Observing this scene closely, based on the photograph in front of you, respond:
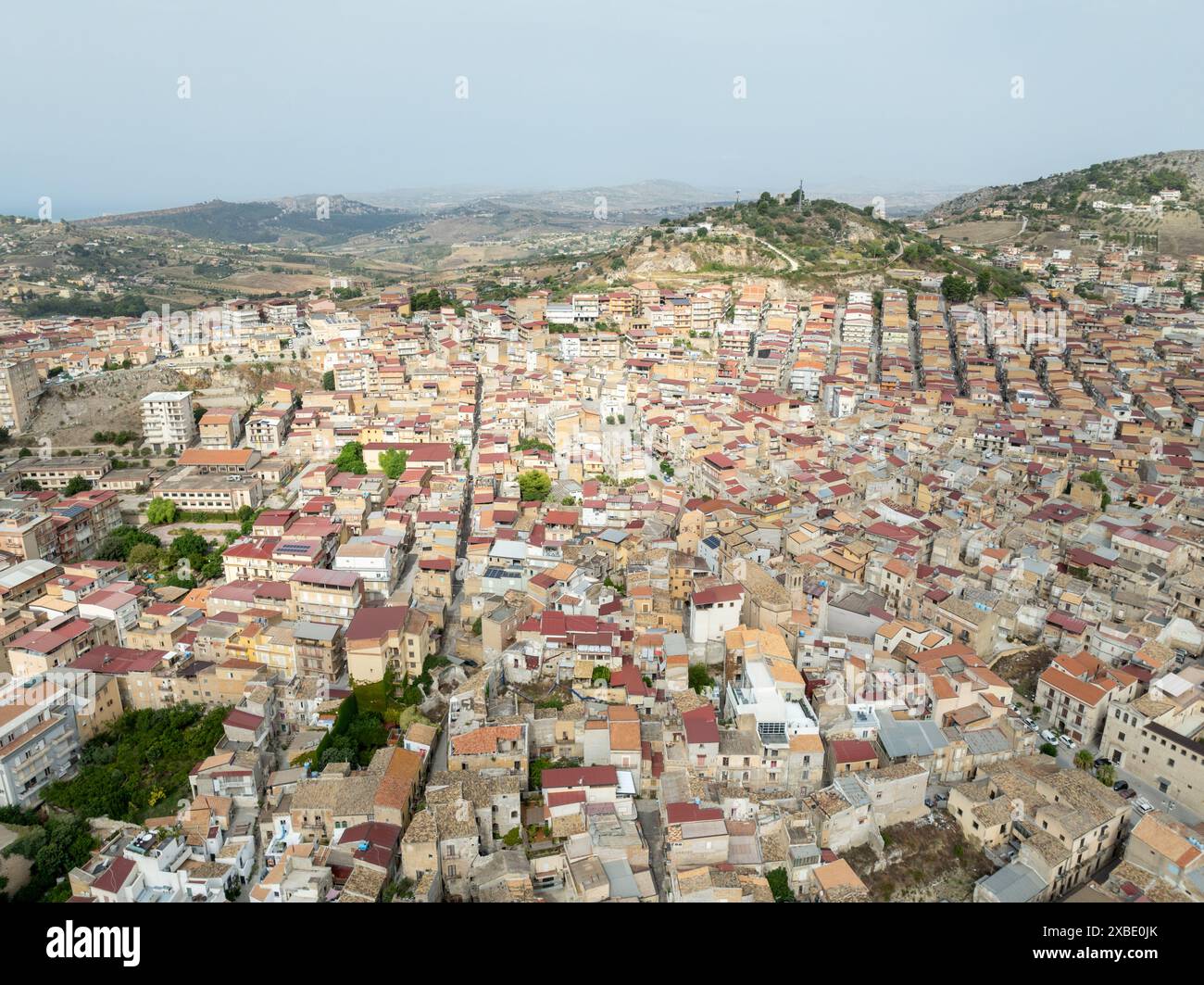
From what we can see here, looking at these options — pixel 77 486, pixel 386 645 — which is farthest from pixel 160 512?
pixel 386 645

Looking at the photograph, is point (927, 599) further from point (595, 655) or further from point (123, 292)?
point (123, 292)

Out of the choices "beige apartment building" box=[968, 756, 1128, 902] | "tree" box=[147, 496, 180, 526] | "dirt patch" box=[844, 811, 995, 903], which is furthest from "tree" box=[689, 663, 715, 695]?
"tree" box=[147, 496, 180, 526]

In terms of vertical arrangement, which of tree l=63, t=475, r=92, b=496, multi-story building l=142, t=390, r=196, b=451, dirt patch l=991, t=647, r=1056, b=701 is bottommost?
dirt patch l=991, t=647, r=1056, b=701

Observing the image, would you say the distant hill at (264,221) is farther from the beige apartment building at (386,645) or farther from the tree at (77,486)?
the beige apartment building at (386,645)

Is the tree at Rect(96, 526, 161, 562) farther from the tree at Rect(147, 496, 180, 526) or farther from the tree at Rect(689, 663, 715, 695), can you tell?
the tree at Rect(689, 663, 715, 695)

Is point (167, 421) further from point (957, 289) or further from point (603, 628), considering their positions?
point (957, 289)
